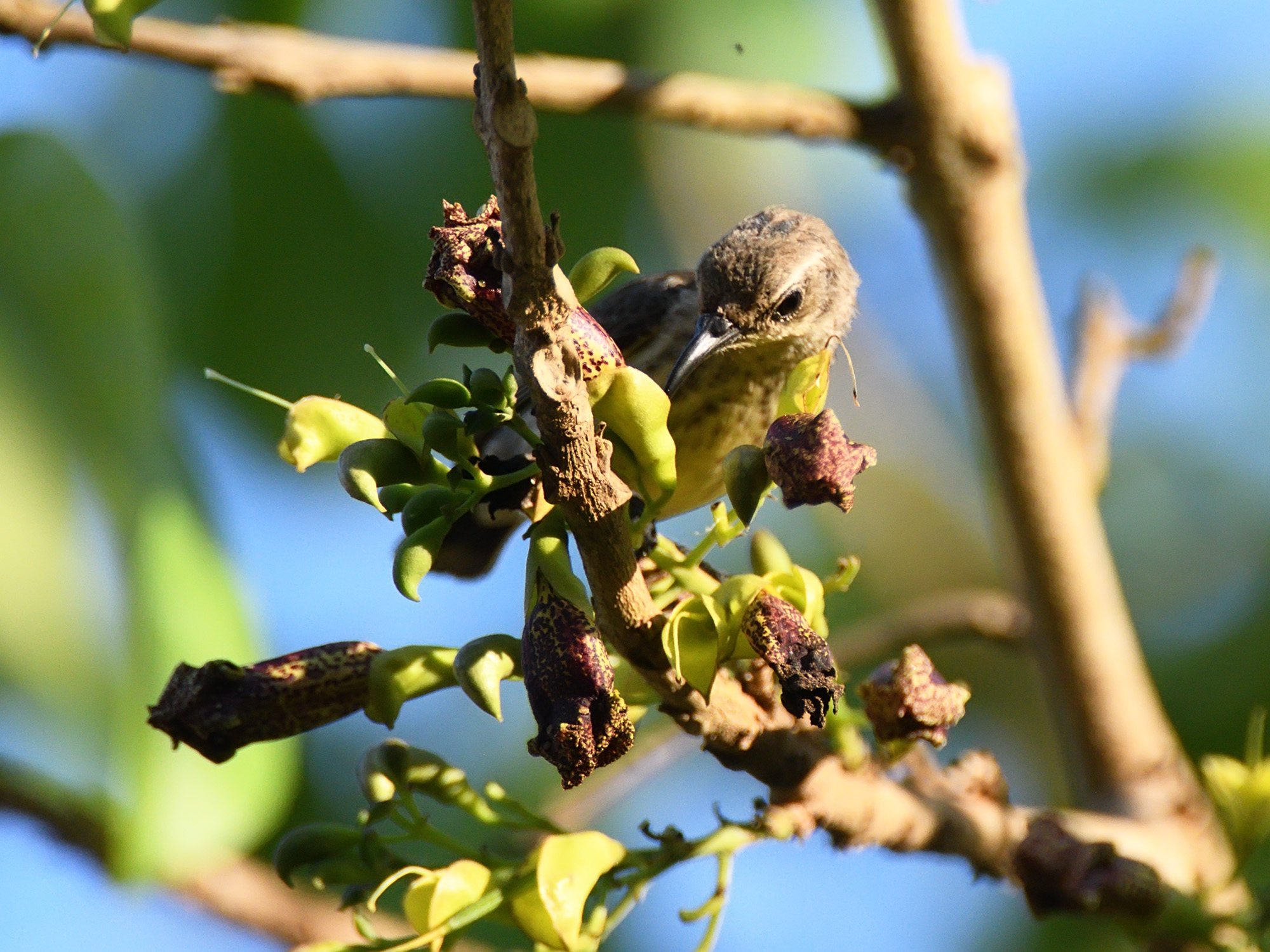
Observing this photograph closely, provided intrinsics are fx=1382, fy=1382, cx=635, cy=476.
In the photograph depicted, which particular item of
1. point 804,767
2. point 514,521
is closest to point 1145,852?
point 804,767

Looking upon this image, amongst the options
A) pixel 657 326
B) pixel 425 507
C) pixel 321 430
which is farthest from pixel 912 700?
pixel 657 326

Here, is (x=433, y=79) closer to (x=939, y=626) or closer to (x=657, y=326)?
(x=657, y=326)

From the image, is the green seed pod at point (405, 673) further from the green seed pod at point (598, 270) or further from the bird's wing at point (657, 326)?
the bird's wing at point (657, 326)

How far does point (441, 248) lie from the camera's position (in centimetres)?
142

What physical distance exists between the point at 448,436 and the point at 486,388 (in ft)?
0.23

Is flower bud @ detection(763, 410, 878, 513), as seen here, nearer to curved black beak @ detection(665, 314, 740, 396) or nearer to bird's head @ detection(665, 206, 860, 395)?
curved black beak @ detection(665, 314, 740, 396)

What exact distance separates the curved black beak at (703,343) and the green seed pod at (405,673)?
4.09 feet

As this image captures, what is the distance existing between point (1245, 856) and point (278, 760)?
66.4 inches

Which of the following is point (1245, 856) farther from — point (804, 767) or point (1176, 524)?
point (1176, 524)

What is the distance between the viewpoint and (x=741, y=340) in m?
3.38

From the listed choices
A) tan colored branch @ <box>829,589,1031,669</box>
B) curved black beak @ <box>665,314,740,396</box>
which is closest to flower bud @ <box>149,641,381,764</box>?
curved black beak @ <box>665,314,740,396</box>

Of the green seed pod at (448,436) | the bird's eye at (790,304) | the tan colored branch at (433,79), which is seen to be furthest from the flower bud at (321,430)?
the bird's eye at (790,304)

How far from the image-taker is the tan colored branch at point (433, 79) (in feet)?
8.35

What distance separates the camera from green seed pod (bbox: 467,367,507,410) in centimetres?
149
